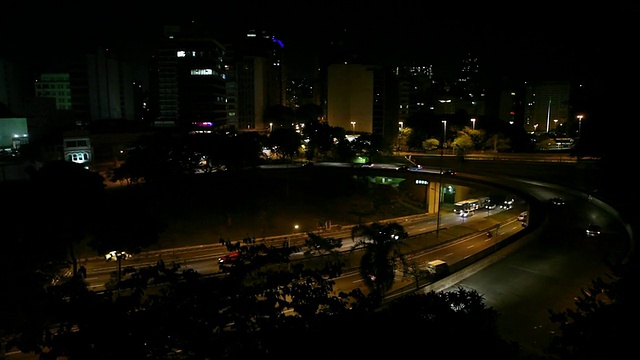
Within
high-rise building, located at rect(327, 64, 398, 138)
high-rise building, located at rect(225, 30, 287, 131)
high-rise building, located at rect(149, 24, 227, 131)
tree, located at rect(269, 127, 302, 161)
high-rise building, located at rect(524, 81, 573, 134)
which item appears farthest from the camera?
high-rise building, located at rect(524, 81, 573, 134)

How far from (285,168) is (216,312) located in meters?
45.2

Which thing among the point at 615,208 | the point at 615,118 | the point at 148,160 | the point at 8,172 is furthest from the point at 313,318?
the point at 8,172

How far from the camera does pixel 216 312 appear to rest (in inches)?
246

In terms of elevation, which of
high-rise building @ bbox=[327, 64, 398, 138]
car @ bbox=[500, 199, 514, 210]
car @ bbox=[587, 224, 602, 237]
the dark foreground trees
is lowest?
car @ bbox=[500, 199, 514, 210]

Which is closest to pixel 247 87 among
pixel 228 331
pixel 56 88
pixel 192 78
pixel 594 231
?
pixel 192 78

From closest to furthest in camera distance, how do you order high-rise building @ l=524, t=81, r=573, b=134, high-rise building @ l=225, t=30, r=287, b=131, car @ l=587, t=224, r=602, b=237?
car @ l=587, t=224, r=602, b=237, high-rise building @ l=225, t=30, r=287, b=131, high-rise building @ l=524, t=81, r=573, b=134

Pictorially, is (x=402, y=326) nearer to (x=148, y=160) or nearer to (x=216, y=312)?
(x=216, y=312)

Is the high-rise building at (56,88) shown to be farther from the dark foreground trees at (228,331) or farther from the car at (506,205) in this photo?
the dark foreground trees at (228,331)

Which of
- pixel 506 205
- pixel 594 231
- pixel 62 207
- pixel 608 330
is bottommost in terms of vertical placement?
pixel 506 205

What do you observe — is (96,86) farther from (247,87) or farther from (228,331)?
(228,331)

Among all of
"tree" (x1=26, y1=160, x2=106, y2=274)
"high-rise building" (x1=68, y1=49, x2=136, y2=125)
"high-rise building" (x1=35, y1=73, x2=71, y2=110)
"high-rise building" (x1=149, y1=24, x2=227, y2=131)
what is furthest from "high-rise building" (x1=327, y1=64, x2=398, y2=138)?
"tree" (x1=26, y1=160, x2=106, y2=274)

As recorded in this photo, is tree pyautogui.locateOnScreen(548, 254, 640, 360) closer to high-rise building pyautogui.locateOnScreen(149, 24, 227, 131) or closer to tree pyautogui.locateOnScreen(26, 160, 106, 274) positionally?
tree pyautogui.locateOnScreen(26, 160, 106, 274)

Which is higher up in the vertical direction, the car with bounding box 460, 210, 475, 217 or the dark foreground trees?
the dark foreground trees

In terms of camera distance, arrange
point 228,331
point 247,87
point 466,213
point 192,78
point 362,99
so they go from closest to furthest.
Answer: point 228,331 < point 466,213 < point 192,78 < point 247,87 < point 362,99
